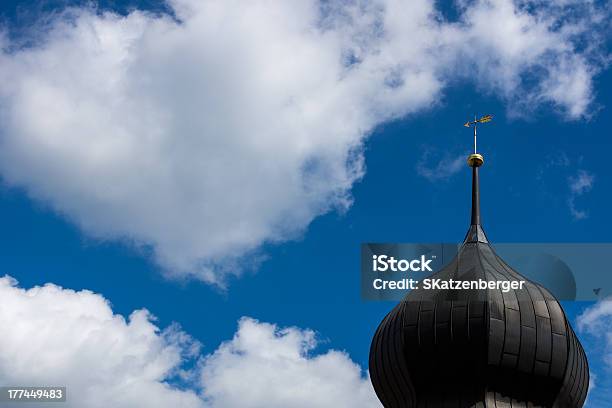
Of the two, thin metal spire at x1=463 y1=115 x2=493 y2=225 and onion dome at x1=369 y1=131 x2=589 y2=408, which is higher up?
thin metal spire at x1=463 y1=115 x2=493 y2=225

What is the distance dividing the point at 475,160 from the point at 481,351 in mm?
7851

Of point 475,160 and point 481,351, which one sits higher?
point 475,160

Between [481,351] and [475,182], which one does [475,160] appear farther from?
[481,351]

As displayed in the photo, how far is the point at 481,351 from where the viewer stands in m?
27.6

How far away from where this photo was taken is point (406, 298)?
1173 inches

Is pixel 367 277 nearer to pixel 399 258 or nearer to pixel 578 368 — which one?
pixel 399 258

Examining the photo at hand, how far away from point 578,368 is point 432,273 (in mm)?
4391

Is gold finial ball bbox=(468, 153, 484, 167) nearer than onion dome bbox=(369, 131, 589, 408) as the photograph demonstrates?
No

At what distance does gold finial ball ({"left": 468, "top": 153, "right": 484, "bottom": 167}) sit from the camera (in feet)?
111

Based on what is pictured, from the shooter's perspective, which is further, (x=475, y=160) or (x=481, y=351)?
(x=475, y=160)

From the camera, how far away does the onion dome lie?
90.7 ft

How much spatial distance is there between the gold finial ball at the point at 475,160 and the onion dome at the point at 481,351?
4.98m

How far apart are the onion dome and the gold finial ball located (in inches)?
196

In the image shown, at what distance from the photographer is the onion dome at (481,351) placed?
27641 millimetres
